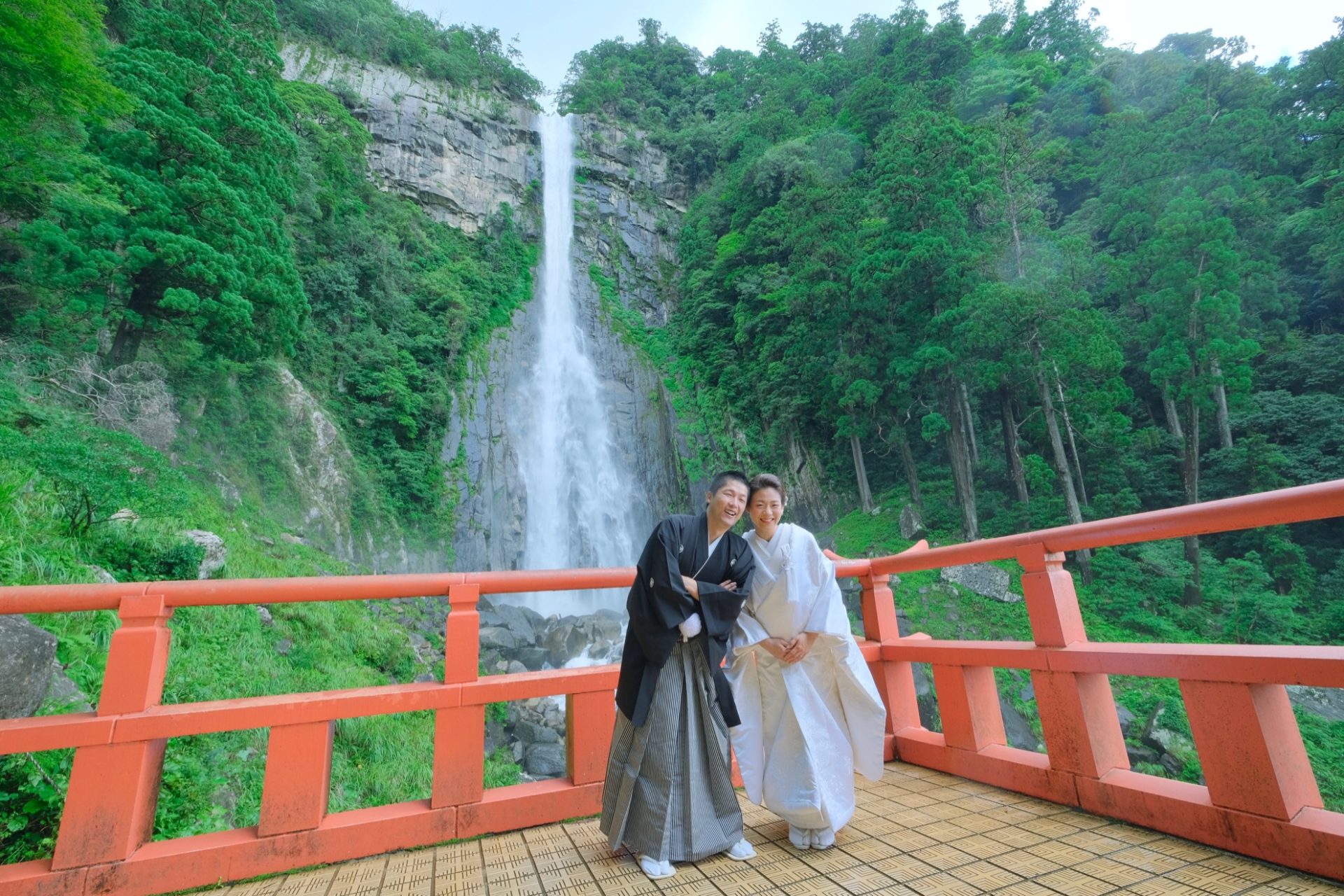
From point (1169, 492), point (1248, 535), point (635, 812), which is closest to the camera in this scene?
point (635, 812)

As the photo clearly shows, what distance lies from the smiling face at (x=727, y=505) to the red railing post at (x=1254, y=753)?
1.52m

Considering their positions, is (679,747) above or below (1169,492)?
below

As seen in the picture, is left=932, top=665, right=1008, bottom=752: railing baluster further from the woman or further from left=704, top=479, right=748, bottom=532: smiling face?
left=704, top=479, right=748, bottom=532: smiling face

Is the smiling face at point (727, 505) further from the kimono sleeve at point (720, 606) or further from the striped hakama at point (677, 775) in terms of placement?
the striped hakama at point (677, 775)

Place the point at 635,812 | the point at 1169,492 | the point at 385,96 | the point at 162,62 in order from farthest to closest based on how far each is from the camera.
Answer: the point at 385,96, the point at 1169,492, the point at 162,62, the point at 635,812

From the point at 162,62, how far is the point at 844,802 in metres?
13.4

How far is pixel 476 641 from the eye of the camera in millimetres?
2465

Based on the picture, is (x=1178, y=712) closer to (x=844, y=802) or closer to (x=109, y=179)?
(x=844, y=802)

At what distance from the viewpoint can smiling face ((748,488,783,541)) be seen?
92.0 inches

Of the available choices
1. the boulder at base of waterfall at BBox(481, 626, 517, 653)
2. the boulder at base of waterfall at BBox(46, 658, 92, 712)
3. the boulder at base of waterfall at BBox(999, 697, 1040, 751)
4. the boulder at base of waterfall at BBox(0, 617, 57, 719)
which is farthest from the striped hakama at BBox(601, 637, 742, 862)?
the boulder at base of waterfall at BBox(999, 697, 1040, 751)

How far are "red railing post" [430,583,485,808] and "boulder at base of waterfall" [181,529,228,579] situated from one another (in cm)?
557

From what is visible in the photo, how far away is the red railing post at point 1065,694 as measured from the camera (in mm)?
2266

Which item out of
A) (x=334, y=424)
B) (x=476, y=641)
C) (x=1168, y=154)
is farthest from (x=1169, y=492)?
(x=334, y=424)

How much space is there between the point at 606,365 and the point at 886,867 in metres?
20.8
